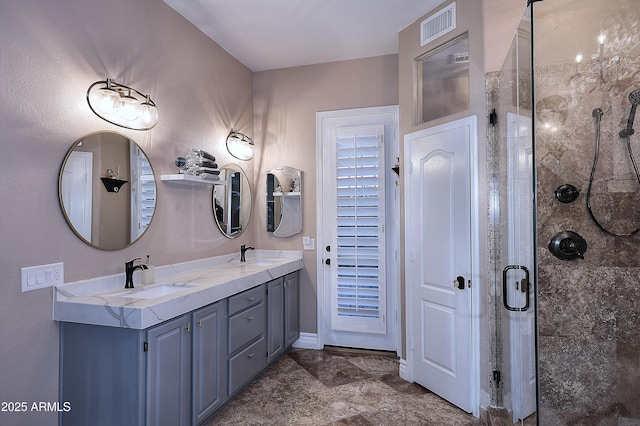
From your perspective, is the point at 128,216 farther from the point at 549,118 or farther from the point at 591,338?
the point at 591,338

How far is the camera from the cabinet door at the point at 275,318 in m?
3.22

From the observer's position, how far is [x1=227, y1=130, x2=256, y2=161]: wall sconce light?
361cm

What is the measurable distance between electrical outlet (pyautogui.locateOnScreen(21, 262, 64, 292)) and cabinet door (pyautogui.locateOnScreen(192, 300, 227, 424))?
75cm

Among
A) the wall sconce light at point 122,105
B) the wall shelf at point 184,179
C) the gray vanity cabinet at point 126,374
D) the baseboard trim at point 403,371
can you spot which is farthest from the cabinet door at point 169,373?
the baseboard trim at point 403,371

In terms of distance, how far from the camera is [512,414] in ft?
6.87

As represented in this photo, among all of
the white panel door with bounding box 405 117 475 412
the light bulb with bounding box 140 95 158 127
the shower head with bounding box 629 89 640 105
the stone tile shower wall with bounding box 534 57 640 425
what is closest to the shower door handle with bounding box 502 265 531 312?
the stone tile shower wall with bounding box 534 57 640 425

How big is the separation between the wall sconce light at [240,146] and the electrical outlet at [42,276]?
76.5 inches

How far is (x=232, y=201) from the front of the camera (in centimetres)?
361

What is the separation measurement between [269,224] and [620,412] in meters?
3.10

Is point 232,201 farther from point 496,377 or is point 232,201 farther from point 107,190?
point 496,377

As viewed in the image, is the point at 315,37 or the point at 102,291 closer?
the point at 102,291

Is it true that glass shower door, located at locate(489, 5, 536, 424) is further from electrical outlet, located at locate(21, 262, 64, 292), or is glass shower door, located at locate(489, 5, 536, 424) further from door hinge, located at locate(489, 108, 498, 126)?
electrical outlet, located at locate(21, 262, 64, 292)

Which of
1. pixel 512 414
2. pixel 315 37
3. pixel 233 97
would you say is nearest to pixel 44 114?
pixel 233 97

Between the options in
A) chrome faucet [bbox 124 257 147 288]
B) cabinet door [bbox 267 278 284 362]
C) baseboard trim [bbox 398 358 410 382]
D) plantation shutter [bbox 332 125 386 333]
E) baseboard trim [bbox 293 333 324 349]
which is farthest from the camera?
baseboard trim [bbox 293 333 324 349]
